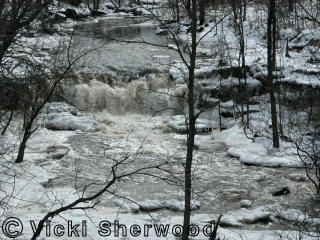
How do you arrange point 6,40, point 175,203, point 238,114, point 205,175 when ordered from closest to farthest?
point 6,40
point 175,203
point 205,175
point 238,114

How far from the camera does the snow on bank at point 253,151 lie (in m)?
13.9

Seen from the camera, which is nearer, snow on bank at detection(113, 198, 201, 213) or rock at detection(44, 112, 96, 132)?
snow on bank at detection(113, 198, 201, 213)

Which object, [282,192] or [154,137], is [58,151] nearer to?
[154,137]

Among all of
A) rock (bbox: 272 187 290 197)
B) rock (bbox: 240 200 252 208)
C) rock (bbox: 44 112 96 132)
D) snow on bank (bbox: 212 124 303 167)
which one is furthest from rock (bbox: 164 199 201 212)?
rock (bbox: 44 112 96 132)

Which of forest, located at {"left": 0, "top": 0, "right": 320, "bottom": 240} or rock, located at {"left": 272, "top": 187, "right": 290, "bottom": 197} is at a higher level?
forest, located at {"left": 0, "top": 0, "right": 320, "bottom": 240}

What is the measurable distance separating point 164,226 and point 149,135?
7763 mm

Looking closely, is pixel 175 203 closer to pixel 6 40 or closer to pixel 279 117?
pixel 6 40

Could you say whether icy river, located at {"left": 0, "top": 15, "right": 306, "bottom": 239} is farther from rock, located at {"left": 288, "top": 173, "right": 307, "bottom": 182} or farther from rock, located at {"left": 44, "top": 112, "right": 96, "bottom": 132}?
rock, located at {"left": 44, "top": 112, "right": 96, "bottom": 132}

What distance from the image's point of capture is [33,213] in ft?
30.1

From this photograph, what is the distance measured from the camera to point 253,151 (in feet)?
48.8

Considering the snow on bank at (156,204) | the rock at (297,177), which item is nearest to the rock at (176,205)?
the snow on bank at (156,204)

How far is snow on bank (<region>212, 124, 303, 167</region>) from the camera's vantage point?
45.6ft

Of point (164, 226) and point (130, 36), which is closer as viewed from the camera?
point (164, 226)

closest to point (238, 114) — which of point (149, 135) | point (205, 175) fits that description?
point (149, 135)
